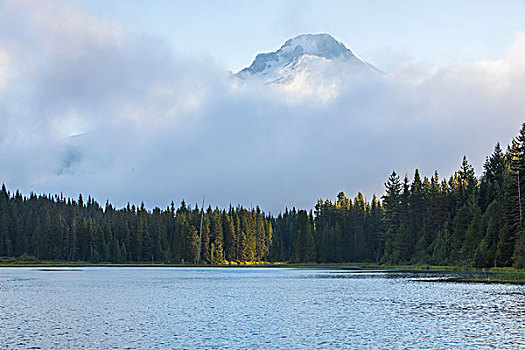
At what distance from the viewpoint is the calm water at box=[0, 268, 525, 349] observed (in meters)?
31.3

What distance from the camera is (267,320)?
40.1 m

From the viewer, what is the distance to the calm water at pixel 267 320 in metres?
31.3

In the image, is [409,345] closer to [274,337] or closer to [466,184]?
[274,337]

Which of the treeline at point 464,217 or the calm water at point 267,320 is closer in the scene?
the calm water at point 267,320

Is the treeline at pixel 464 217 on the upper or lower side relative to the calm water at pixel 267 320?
upper

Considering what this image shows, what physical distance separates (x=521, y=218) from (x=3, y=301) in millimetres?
75897

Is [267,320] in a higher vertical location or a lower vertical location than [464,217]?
lower

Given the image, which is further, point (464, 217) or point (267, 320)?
point (464, 217)

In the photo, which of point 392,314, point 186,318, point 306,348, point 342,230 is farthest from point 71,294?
point 342,230

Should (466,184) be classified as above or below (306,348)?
above

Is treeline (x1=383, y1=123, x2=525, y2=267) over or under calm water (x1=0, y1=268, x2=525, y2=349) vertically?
over

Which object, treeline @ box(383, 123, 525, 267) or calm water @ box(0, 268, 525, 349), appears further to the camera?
treeline @ box(383, 123, 525, 267)

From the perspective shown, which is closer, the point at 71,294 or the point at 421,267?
the point at 71,294

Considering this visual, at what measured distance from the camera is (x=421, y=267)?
134 m
